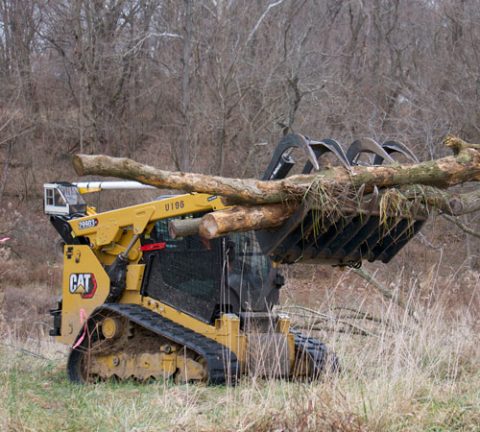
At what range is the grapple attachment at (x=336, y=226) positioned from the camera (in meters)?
6.91

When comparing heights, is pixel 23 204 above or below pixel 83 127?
below

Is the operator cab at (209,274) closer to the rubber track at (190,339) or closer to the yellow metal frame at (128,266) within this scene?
the yellow metal frame at (128,266)

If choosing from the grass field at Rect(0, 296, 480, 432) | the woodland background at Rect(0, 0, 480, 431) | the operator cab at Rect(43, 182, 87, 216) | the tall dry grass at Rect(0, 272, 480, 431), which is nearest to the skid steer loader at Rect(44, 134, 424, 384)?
the operator cab at Rect(43, 182, 87, 216)

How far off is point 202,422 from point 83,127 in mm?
26586

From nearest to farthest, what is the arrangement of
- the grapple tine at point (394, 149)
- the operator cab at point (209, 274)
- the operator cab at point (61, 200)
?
the grapple tine at point (394, 149)
the operator cab at point (209, 274)
the operator cab at point (61, 200)

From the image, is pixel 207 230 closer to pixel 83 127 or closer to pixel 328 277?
pixel 328 277

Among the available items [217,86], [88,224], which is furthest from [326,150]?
[217,86]

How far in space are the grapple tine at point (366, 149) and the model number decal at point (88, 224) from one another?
3580 millimetres

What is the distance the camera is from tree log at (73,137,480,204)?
5.98 m

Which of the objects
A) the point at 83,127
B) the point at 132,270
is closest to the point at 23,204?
the point at 83,127

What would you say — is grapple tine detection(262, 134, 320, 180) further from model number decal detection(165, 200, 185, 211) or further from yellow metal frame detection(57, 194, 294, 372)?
model number decal detection(165, 200, 185, 211)

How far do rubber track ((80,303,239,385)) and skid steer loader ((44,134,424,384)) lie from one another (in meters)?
0.01

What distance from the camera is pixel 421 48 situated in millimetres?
27297

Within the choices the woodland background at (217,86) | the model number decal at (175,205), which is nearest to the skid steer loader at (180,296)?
the model number decal at (175,205)
